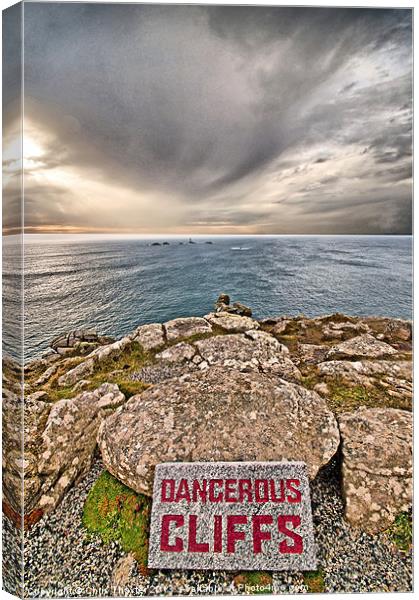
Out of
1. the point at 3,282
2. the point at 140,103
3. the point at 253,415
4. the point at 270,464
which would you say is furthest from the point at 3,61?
the point at 270,464

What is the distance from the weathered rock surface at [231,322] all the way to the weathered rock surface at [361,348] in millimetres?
1883

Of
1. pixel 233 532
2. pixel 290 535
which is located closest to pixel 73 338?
pixel 233 532

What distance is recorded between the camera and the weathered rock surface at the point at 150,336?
7766 mm

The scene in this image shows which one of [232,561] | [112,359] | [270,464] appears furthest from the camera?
[112,359]

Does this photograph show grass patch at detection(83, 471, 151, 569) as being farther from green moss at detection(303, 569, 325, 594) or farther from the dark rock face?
the dark rock face

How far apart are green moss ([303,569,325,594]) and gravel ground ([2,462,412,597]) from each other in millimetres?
70

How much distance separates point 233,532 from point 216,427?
1.70 meters

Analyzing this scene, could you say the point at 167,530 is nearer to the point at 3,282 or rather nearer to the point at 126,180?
the point at 3,282

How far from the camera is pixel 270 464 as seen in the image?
6.23 m

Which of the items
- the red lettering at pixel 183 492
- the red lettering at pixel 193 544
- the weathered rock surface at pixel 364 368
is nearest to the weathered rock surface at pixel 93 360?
the red lettering at pixel 183 492

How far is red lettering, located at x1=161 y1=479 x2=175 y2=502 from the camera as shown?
6.06 meters

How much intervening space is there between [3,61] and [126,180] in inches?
115

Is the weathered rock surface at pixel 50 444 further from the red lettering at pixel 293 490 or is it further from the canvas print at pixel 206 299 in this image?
the red lettering at pixel 293 490

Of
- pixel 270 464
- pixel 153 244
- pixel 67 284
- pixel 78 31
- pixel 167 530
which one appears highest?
pixel 78 31
